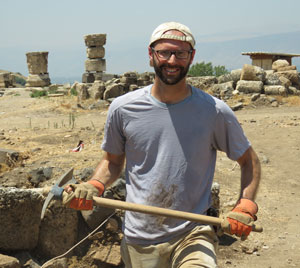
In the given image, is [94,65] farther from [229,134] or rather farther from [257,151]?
[229,134]

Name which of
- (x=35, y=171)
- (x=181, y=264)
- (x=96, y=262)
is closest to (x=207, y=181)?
(x=181, y=264)

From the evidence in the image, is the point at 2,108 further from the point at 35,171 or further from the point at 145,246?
the point at 145,246

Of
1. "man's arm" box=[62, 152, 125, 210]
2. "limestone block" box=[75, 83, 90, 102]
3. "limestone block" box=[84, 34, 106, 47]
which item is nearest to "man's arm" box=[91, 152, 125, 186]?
"man's arm" box=[62, 152, 125, 210]

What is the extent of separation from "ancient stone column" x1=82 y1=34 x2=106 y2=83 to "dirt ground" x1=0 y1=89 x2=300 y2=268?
627 centimetres

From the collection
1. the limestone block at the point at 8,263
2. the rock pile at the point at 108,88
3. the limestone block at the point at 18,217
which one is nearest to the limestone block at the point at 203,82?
the rock pile at the point at 108,88

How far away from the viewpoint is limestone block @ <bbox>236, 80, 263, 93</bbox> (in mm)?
15016

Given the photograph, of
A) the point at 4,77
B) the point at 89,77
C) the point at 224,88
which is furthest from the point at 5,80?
A: the point at 224,88

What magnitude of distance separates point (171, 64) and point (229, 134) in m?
0.59

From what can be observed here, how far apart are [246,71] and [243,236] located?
537 inches

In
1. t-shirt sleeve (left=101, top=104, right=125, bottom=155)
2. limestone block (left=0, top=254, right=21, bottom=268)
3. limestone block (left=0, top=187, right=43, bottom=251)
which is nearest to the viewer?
t-shirt sleeve (left=101, top=104, right=125, bottom=155)

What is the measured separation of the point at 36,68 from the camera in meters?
24.1

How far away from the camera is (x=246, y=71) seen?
51.2ft

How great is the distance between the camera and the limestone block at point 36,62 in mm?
24016

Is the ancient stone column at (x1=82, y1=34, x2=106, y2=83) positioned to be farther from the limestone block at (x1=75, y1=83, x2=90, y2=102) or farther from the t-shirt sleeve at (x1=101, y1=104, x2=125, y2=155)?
the t-shirt sleeve at (x1=101, y1=104, x2=125, y2=155)
